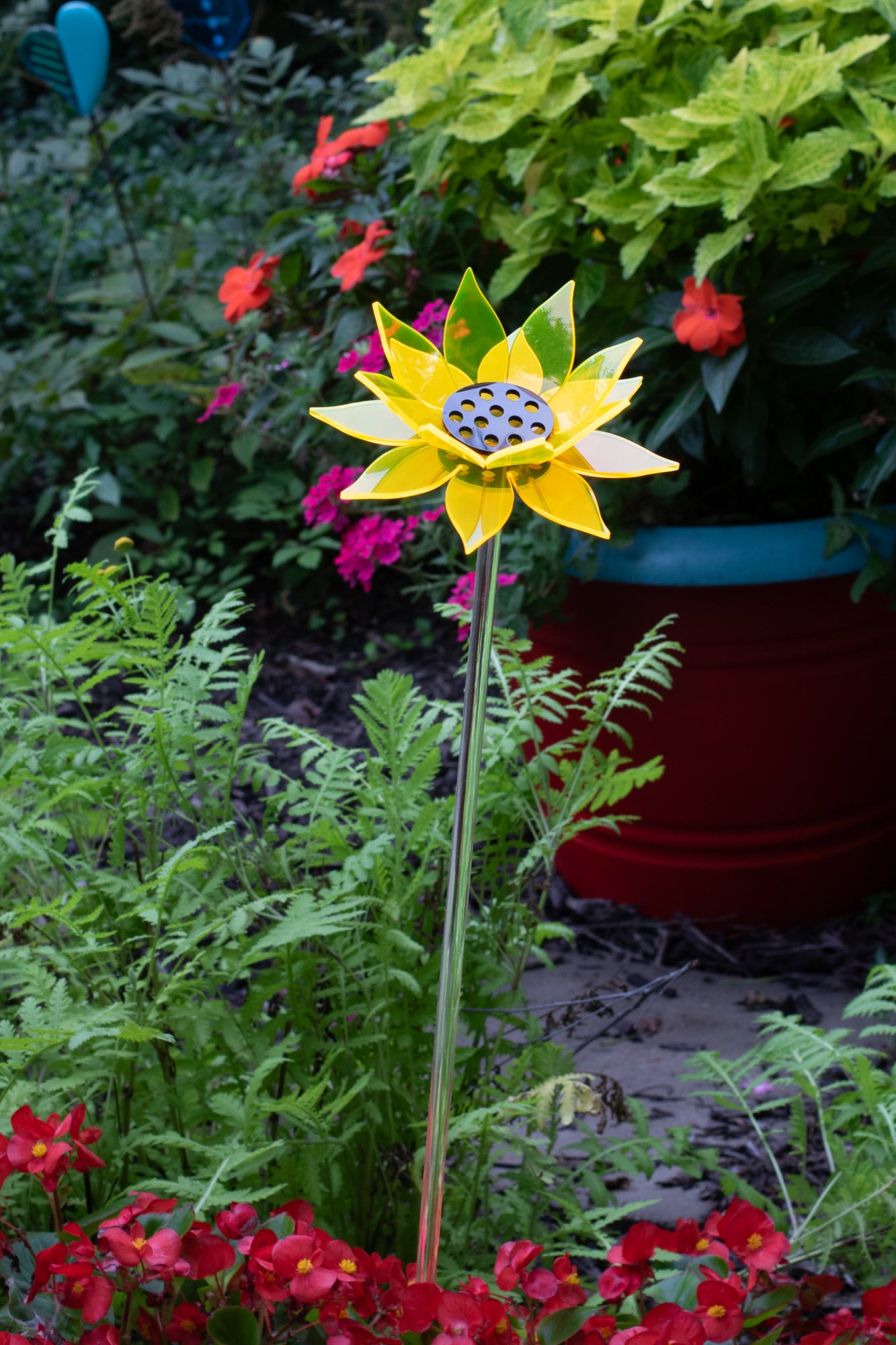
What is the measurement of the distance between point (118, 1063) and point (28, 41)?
2643 millimetres

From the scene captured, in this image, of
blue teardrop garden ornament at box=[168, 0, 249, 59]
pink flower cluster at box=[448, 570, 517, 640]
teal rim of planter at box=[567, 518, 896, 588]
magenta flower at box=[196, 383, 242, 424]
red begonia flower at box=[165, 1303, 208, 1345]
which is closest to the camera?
red begonia flower at box=[165, 1303, 208, 1345]

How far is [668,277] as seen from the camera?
1665 millimetres

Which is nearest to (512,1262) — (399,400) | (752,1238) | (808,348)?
(752,1238)

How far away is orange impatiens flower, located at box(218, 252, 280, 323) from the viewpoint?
1944 millimetres

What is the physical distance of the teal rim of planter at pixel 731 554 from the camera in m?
1.53

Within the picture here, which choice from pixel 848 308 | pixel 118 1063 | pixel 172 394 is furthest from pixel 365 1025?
pixel 172 394

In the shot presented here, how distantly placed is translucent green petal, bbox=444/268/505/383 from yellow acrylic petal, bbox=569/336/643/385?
0.05 meters

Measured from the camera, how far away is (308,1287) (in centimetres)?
67

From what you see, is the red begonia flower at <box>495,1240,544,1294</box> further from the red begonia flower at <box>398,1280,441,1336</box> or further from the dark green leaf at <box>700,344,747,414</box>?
the dark green leaf at <box>700,344,747,414</box>

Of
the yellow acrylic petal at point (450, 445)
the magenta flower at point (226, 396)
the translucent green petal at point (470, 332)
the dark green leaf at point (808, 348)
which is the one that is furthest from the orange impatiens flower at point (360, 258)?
the yellow acrylic petal at point (450, 445)

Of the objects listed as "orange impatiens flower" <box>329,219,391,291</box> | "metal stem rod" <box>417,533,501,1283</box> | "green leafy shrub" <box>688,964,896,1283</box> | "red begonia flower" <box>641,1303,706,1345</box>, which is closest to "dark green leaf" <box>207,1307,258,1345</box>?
"metal stem rod" <box>417,533,501,1283</box>

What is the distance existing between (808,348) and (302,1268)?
1.23 meters

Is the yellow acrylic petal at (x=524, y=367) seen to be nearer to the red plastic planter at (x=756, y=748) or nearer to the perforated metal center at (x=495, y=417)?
the perforated metal center at (x=495, y=417)

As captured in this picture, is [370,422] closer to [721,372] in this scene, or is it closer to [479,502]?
[479,502]
